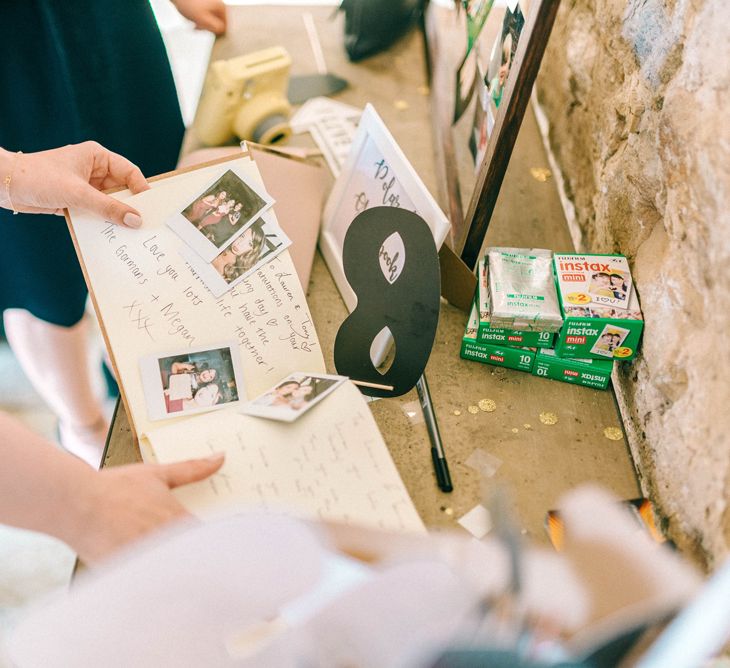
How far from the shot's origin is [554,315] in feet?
2.84

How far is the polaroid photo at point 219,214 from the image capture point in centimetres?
93

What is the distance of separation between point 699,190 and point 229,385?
61cm

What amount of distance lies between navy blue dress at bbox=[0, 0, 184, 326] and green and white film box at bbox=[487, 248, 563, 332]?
0.84 m

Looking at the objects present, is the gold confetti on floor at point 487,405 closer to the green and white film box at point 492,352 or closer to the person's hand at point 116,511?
the green and white film box at point 492,352

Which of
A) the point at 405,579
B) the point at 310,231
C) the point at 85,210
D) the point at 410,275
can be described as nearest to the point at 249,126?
the point at 310,231

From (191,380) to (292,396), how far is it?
14 cm

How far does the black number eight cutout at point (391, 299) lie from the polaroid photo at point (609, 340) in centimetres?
23

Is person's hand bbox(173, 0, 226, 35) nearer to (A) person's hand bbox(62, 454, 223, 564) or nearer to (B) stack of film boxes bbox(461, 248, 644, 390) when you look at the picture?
(B) stack of film boxes bbox(461, 248, 644, 390)

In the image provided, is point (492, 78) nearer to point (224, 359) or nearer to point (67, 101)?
point (224, 359)

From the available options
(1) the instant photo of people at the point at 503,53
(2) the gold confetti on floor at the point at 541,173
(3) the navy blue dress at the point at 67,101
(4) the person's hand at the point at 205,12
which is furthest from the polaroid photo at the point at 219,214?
(4) the person's hand at the point at 205,12

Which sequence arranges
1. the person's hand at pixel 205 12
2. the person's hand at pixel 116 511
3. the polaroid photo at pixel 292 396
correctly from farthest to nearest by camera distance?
the person's hand at pixel 205 12, the polaroid photo at pixel 292 396, the person's hand at pixel 116 511

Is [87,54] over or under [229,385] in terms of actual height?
over

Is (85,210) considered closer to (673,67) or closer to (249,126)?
(249,126)

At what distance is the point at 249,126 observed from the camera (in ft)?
4.08
